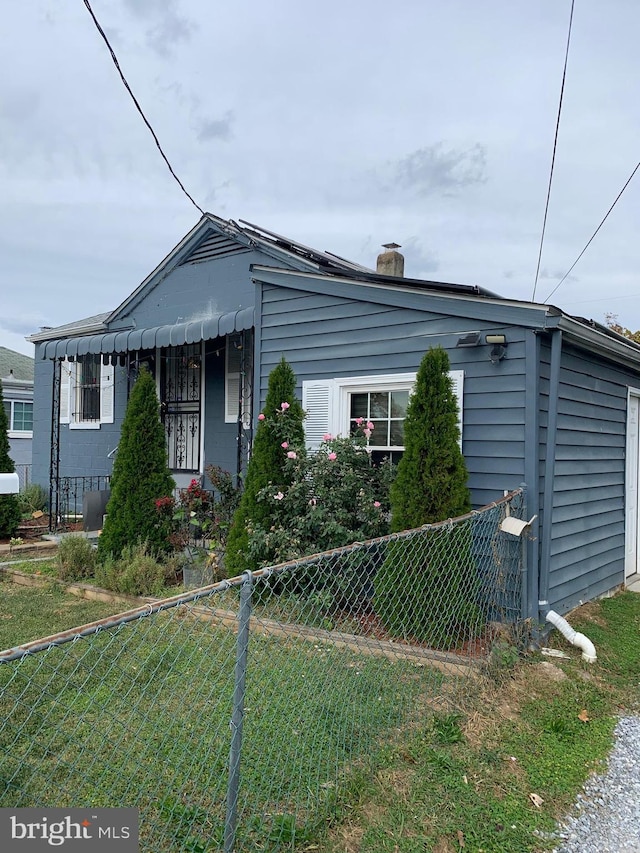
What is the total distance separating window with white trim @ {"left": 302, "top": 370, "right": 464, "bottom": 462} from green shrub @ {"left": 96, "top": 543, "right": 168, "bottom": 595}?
2000 millimetres

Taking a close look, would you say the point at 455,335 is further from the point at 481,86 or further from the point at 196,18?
the point at 481,86

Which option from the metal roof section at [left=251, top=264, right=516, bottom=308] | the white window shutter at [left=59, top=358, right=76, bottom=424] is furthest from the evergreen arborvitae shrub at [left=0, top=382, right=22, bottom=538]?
the metal roof section at [left=251, top=264, right=516, bottom=308]

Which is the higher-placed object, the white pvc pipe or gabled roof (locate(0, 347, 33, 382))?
gabled roof (locate(0, 347, 33, 382))

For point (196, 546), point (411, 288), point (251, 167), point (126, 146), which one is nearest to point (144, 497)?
point (196, 546)

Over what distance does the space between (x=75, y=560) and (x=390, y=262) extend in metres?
6.01

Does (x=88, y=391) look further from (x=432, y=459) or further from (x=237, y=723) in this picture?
(x=237, y=723)

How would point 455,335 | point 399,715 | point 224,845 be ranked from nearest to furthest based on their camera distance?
point 224,845 < point 399,715 < point 455,335

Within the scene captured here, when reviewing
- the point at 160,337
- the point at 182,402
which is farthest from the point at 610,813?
the point at 182,402

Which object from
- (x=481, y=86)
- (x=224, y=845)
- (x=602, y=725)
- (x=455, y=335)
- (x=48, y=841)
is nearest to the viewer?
(x=48, y=841)

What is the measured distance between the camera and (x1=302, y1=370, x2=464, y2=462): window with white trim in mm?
6020

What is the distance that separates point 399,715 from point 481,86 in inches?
382

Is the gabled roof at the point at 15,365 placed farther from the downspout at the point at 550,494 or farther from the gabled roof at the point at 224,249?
the downspout at the point at 550,494

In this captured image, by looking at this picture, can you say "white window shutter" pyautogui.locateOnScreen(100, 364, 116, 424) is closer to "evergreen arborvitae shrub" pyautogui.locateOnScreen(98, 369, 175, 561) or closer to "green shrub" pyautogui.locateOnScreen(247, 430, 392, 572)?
"evergreen arborvitae shrub" pyautogui.locateOnScreen(98, 369, 175, 561)

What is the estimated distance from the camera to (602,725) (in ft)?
12.0
